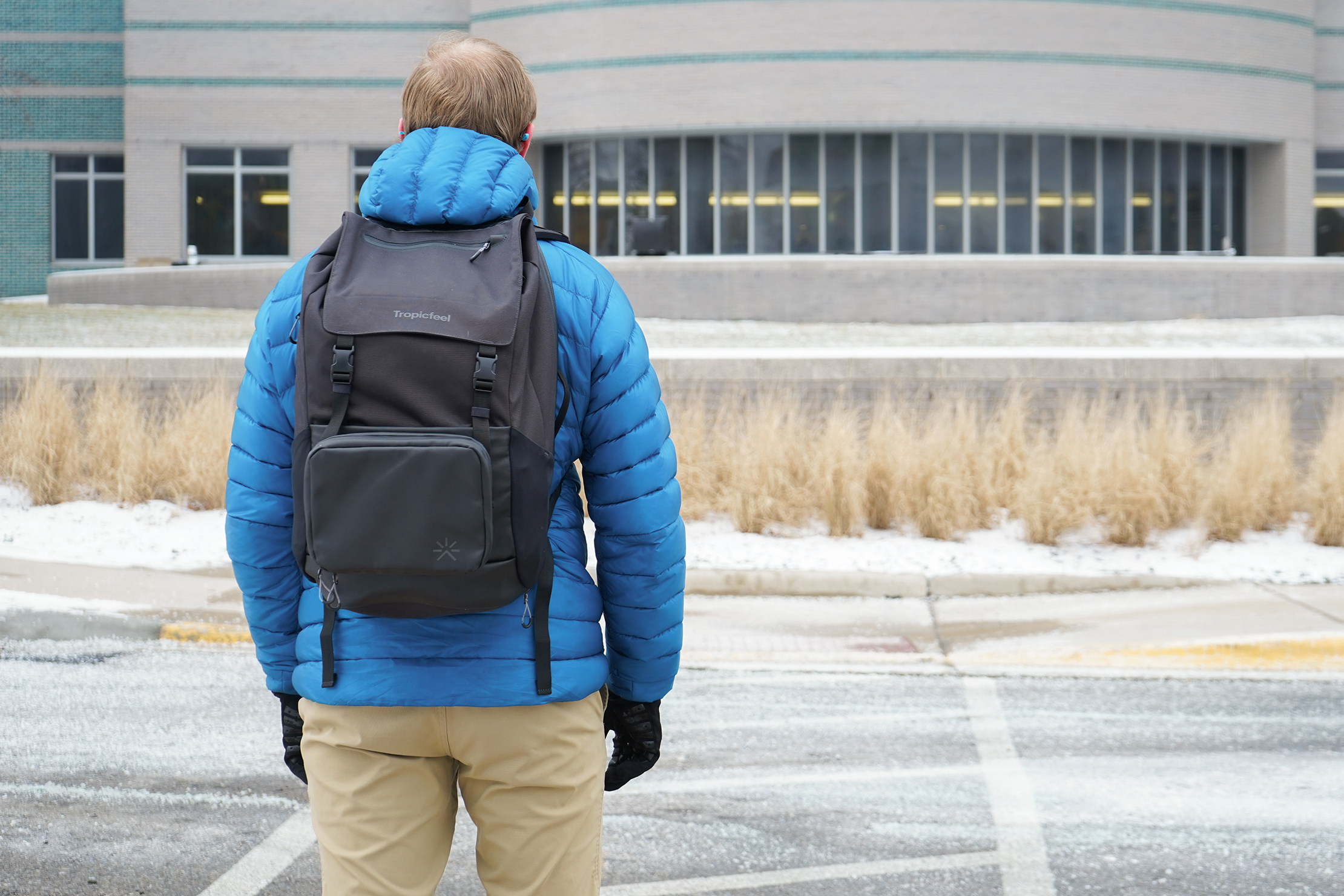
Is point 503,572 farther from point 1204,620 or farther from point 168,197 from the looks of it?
point 168,197

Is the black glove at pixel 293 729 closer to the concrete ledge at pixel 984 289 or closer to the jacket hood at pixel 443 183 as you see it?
the jacket hood at pixel 443 183

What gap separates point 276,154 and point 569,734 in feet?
104

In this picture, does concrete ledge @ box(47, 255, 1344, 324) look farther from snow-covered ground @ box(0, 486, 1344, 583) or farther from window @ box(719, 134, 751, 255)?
snow-covered ground @ box(0, 486, 1344, 583)

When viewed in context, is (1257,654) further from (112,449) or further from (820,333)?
(820,333)

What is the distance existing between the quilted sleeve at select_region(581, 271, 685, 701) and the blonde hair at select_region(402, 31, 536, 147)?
0.99ft

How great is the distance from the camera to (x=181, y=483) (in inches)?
387

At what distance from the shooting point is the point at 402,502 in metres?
1.80

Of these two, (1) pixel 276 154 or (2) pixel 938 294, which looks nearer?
(2) pixel 938 294

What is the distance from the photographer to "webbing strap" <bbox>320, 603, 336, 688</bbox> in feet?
6.35

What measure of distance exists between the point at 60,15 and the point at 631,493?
115 ft

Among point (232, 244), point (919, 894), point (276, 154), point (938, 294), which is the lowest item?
point (919, 894)

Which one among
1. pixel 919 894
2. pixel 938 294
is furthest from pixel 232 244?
pixel 919 894

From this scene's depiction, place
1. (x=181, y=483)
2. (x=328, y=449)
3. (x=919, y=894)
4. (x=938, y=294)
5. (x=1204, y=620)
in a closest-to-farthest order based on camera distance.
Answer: (x=328, y=449) → (x=919, y=894) → (x=1204, y=620) → (x=181, y=483) → (x=938, y=294)

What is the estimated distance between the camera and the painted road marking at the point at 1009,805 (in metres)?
3.75
